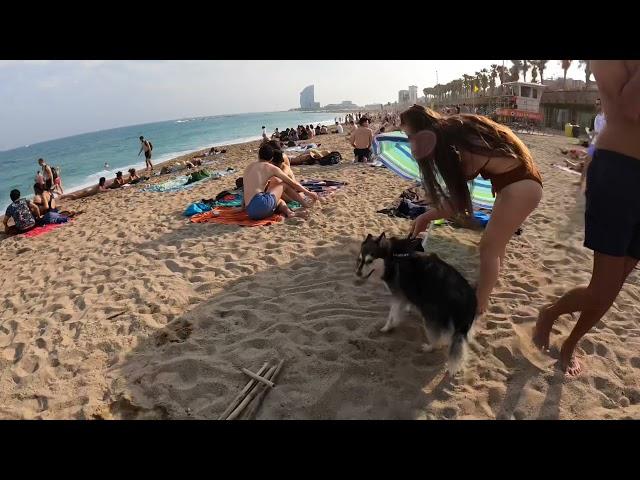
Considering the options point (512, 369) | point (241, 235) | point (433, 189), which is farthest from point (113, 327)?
point (512, 369)

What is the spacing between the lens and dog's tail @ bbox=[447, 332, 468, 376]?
7.39 feet

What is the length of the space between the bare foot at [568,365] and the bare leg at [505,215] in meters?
0.66

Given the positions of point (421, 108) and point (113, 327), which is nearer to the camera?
point (421, 108)

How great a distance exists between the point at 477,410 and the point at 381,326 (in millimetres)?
925

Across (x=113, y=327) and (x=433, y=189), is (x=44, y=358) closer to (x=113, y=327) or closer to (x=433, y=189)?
(x=113, y=327)

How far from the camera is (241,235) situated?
519cm

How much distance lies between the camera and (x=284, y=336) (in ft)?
9.25

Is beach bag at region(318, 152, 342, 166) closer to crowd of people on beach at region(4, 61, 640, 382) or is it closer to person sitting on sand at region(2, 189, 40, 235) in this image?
person sitting on sand at region(2, 189, 40, 235)

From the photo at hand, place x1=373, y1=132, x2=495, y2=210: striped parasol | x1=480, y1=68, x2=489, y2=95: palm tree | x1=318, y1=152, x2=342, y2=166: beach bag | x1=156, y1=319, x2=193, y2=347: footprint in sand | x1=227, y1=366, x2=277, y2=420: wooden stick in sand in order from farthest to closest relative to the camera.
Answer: x1=480, y1=68, x2=489, y2=95: palm tree → x1=318, y1=152, x2=342, y2=166: beach bag → x1=373, y1=132, x2=495, y2=210: striped parasol → x1=156, y1=319, x2=193, y2=347: footprint in sand → x1=227, y1=366, x2=277, y2=420: wooden stick in sand

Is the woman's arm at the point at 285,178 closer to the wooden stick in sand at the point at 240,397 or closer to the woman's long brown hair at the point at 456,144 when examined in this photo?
the woman's long brown hair at the point at 456,144

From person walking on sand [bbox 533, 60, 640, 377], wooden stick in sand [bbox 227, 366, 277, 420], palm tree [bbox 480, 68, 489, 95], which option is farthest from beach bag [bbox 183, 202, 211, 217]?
palm tree [bbox 480, 68, 489, 95]

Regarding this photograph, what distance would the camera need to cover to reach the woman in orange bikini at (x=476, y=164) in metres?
2.29

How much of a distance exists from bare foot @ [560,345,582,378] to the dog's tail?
65 centimetres
